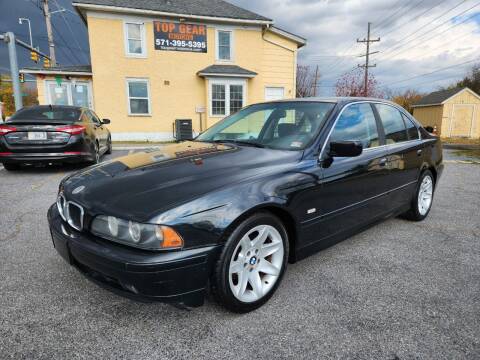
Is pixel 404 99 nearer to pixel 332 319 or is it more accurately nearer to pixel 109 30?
pixel 109 30

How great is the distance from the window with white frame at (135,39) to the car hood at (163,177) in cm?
1324

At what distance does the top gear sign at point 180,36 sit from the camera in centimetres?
1466

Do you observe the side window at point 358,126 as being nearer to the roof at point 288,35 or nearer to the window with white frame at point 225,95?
the window with white frame at point 225,95

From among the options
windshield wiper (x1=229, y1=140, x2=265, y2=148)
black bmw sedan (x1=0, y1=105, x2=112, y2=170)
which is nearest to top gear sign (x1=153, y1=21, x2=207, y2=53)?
black bmw sedan (x1=0, y1=105, x2=112, y2=170)

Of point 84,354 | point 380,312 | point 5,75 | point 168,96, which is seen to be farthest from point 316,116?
point 5,75

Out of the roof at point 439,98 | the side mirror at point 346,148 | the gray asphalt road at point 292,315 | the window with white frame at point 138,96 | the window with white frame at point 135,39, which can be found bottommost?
the gray asphalt road at point 292,315

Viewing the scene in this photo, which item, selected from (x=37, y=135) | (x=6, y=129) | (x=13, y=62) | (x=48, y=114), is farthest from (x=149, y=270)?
(x=13, y=62)

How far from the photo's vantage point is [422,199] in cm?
436

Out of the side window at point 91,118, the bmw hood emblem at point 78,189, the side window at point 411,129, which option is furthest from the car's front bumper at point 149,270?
the side window at point 91,118

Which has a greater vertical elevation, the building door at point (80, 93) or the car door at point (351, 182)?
the building door at point (80, 93)

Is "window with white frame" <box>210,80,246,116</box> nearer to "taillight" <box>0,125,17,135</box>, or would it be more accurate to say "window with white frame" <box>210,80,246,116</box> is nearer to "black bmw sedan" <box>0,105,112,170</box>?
"black bmw sedan" <box>0,105,112,170</box>

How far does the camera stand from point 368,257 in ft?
10.7

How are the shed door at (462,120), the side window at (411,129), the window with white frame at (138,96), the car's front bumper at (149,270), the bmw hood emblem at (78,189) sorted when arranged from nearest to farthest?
the car's front bumper at (149,270) → the bmw hood emblem at (78,189) → the side window at (411,129) → the window with white frame at (138,96) → the shed door at (462,120)

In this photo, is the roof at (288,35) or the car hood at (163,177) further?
the roof at (288,35)
